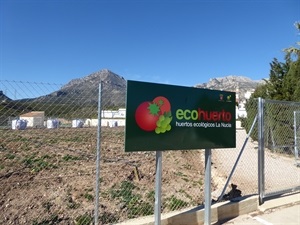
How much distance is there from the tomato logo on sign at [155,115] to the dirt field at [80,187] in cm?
245

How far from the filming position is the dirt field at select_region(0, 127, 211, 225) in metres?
6.23

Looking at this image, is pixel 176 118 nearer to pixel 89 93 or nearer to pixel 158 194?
pixel 158 194

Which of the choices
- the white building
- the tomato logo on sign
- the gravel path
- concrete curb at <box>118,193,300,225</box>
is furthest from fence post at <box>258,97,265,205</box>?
the white building

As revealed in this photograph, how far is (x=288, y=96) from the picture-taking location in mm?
15258

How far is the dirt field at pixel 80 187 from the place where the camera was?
623cm

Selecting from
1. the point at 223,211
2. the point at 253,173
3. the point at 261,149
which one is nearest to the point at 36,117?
the point at 223,211

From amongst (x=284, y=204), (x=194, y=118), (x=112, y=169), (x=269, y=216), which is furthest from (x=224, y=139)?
(x=112, y=169)

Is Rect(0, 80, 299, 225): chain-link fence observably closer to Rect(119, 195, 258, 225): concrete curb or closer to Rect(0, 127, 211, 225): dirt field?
Rect(0, 127, 211, 225): dirt field

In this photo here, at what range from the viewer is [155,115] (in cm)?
447

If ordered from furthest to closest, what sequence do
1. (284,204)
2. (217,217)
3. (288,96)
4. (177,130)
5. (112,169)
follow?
(288,96), (112,169), (284,204), (217,217), (177,130)

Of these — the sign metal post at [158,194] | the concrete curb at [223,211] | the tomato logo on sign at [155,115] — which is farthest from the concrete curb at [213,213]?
the tomato logo on sign at [155,115]

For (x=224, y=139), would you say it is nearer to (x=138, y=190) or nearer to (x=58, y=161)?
(x=138, y=190)

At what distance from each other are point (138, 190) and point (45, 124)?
9.60ft

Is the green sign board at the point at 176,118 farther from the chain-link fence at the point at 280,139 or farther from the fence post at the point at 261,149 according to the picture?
the chain-link fence at the point at 280,139
